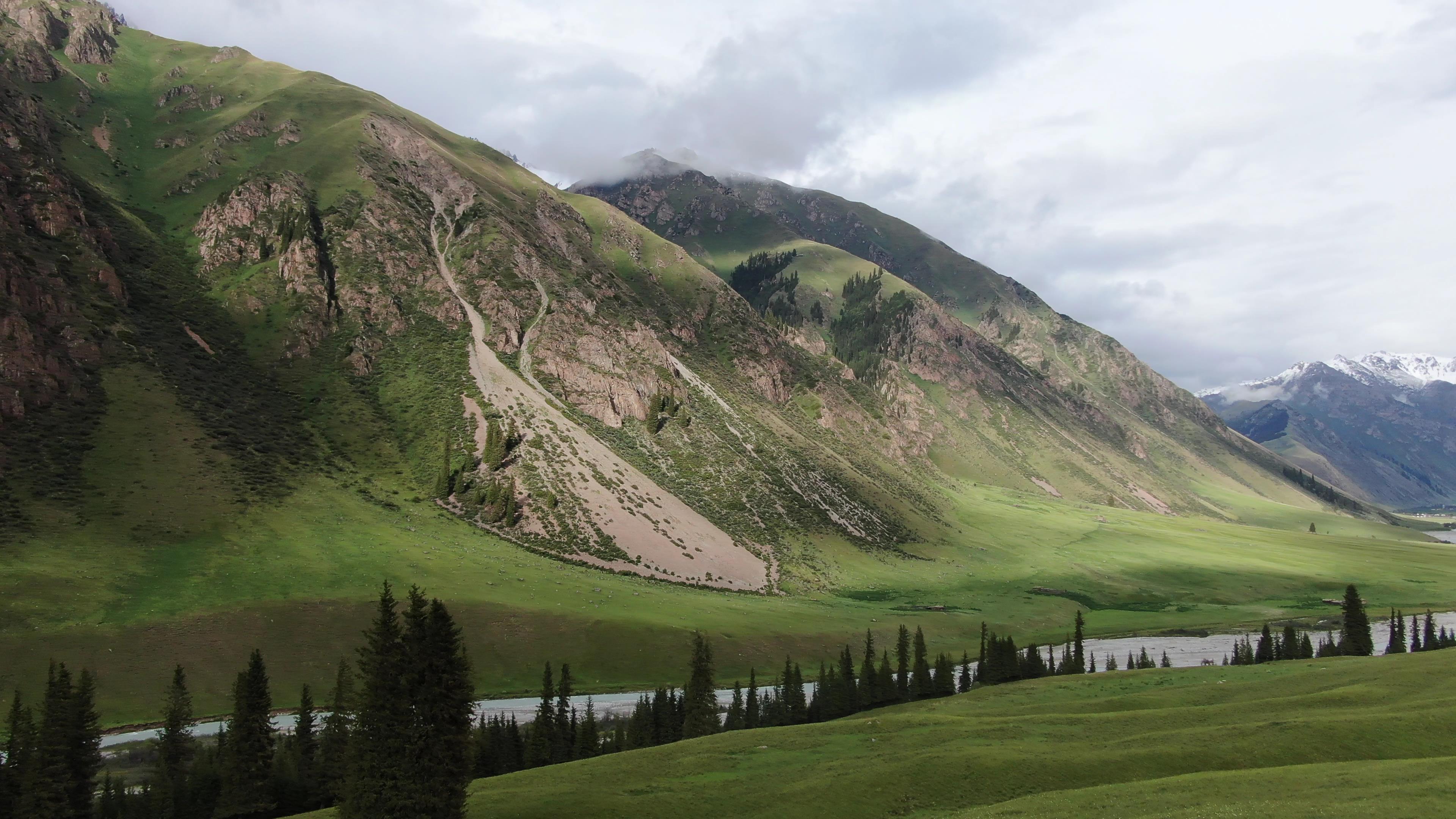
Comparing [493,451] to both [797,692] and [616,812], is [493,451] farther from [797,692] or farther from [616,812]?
[616,812]

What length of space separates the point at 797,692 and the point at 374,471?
105 metres

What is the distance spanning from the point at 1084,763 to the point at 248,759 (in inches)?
2387

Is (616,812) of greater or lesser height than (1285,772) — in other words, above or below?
below

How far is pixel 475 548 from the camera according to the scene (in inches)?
5846

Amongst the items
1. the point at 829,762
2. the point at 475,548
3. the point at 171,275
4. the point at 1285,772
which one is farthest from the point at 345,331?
the point at 1285,772

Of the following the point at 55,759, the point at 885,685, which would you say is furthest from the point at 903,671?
the point at 55,759

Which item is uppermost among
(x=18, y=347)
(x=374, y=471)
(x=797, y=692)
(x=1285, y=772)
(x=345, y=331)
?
(x=345, y=331)

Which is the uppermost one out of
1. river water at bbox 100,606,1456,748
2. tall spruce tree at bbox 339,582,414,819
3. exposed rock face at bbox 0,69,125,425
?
exposed rock face at bbox 0,69,125,425

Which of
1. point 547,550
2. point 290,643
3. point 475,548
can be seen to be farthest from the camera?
point 547,550

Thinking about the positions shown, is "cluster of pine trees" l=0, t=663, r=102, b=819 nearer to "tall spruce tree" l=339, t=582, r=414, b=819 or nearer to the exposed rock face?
"tall spruce tree" l=339, t=582, r=414, b=819

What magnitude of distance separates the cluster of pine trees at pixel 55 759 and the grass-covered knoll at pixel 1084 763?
27.8m

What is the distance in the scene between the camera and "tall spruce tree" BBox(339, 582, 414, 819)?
3866cm


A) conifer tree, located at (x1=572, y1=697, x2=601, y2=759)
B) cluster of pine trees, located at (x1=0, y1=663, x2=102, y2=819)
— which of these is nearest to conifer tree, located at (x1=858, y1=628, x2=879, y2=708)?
conifer tree, located at (x1=572, y1=697, x2=601, y2=759)

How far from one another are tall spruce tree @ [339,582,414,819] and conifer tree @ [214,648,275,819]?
3223 cm
